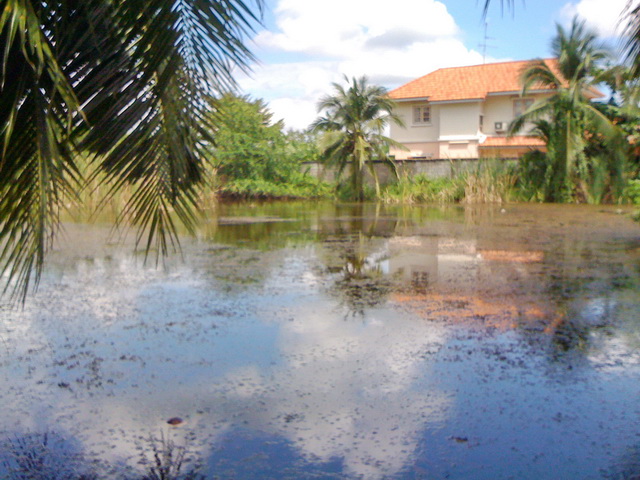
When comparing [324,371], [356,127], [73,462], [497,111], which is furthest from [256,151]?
[73,462]

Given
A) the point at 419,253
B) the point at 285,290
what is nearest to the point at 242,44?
the point at 285,290

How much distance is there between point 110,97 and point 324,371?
9.52ft

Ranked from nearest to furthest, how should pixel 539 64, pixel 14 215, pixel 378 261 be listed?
pixel 14 215
pixel 378 261
pixel 539 64

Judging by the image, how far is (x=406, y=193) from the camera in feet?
103

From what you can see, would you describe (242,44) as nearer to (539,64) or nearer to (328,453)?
(328,453)

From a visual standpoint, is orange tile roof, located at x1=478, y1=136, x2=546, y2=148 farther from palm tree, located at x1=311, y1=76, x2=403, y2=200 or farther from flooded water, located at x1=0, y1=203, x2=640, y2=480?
flooded water, located at x1=0, y1=203, x2=640, y2=480

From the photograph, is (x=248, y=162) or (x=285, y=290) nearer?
(x=285, y=290)

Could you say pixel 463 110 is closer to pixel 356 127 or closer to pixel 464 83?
pixel 464 83

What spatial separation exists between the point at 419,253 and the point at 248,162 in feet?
75.7

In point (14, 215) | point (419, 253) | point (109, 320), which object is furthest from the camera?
point (419, 253)

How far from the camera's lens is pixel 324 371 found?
5.58 m

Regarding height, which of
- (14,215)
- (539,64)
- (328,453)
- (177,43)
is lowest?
(328,453)

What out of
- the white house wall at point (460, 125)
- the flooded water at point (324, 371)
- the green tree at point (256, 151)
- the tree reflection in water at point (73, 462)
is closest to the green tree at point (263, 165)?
the green tree at point (256, 151)

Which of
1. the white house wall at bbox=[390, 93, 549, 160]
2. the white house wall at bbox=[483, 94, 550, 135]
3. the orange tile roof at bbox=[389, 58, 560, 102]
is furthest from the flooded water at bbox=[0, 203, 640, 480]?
the white house wall at bbox=[483, 94, 550, 135]
